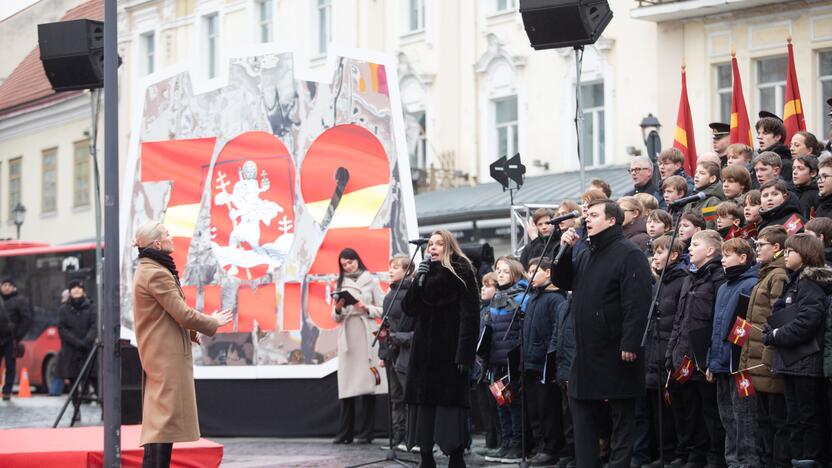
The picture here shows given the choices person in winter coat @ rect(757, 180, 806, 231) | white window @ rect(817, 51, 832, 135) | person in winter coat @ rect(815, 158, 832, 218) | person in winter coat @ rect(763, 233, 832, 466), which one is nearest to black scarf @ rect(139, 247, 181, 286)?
person in winter coat @ rect(763, 233, 832, 466)

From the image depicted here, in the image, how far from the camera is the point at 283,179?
1562cm

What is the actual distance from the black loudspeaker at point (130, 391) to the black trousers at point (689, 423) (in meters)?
5.95

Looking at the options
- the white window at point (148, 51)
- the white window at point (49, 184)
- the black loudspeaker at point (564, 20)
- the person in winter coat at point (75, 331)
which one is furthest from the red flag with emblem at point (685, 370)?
the white window at point (148, 51)

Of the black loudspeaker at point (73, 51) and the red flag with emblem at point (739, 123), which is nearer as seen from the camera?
the black loudspeaker at point (73, 51)

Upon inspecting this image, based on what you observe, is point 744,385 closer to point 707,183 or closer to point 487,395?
point 707,183

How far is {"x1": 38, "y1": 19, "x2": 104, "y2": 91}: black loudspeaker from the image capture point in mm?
15281

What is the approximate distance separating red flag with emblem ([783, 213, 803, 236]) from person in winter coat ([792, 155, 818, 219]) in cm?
63

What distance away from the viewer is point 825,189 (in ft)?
35.1

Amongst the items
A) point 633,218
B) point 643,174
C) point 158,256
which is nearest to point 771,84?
point 643,174

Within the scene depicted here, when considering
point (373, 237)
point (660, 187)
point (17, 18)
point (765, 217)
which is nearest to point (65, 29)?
point (17, 18)

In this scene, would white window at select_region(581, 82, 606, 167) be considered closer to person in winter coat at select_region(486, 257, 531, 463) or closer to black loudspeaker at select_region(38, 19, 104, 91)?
black loudspeaker at select_region(38, 19, 104, 91)

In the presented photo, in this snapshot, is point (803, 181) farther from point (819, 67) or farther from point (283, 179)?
point (819, 67)

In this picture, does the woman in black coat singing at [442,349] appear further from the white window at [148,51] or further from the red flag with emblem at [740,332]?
the white window at [148,51]

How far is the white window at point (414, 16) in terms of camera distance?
32.8m
